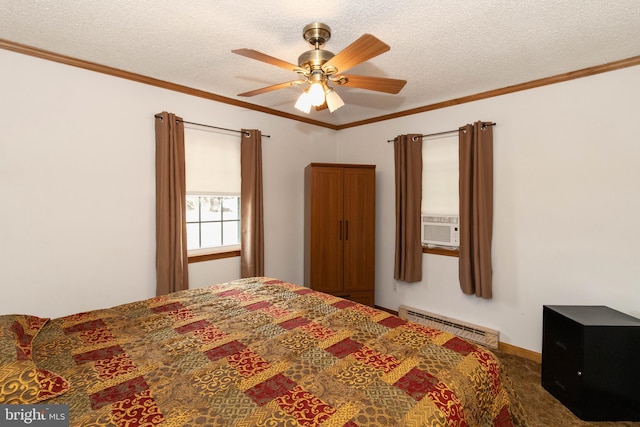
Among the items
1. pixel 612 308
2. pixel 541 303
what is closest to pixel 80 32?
pixel 541 303

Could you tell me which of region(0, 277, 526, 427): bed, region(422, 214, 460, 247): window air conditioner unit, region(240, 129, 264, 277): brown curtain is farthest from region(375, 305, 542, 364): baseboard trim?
region(240, 129, 264, 277): brown curtain

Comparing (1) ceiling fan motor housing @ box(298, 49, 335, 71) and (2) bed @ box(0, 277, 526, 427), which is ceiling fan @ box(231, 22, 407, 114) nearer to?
(1) ceiling fan motor housing @ box(298, 49, 335, 71)

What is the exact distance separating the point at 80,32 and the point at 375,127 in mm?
3041

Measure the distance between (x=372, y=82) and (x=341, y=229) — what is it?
1.99 m

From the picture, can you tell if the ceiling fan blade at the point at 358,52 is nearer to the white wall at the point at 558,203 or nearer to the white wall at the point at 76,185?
the white wall at the point at 76,185

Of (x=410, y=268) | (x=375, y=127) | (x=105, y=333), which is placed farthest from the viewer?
(x=375, y=127)

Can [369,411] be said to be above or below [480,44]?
below

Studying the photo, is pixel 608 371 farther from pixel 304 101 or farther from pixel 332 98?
pixel 304 101

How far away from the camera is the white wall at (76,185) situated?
85.9 inches

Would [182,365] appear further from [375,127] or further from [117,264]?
[375,127]

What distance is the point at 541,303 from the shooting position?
2.78m

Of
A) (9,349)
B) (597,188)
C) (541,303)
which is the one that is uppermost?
(597,188)

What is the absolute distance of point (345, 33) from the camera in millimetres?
2025

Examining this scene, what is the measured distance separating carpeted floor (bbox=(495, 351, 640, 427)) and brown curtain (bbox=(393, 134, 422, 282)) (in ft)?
4.04
